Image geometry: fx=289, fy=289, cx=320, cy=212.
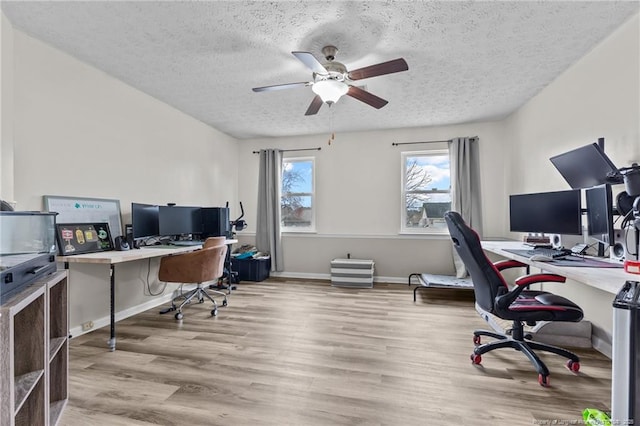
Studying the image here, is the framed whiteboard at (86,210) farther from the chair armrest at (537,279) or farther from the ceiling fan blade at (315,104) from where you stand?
the chair armrest at (537,279)

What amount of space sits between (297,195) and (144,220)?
8.22ft

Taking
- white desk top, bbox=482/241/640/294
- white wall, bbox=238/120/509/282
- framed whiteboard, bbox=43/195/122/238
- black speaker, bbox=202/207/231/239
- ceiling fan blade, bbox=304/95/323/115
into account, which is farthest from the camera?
white wall, bbox=238/120/509/282

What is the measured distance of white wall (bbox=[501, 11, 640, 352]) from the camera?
2.05m

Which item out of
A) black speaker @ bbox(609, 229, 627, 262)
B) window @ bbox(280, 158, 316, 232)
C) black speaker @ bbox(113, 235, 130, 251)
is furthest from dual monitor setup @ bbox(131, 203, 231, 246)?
black speaker @ bbox(609, 229, 627, 262)

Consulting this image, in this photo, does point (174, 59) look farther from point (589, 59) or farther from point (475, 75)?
point (589, 59)

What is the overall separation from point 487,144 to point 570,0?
2679 mm

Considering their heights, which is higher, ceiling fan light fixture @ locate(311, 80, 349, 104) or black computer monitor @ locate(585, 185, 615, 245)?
ceiling fan light fixture @ locate(311, 80, 349, 104)

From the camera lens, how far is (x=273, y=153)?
4.97 m

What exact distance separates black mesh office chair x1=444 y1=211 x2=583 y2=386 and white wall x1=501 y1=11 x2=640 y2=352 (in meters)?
0.71

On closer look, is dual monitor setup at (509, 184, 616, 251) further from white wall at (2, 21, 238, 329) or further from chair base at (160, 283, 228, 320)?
white wall at (2, 21, 238, 329)

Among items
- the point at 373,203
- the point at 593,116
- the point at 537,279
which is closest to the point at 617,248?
the point at 537,279

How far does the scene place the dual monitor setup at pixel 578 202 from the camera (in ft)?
6.31

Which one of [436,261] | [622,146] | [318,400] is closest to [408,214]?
[436,261]

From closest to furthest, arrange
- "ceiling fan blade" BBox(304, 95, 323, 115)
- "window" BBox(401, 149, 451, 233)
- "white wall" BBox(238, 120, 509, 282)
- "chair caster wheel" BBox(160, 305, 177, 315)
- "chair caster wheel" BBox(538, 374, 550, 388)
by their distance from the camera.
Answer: "chair caster wheel" BBox(538, 374, 550, 388) → "ceiling fan blade" BBox(304, 95, 323, 115) → "chair caster wheel" BBox(160, 305, 177, 315) → "white wall" BBox(238, 120, 509, 282) → "window" BBox(401, 149, 451, 233)
